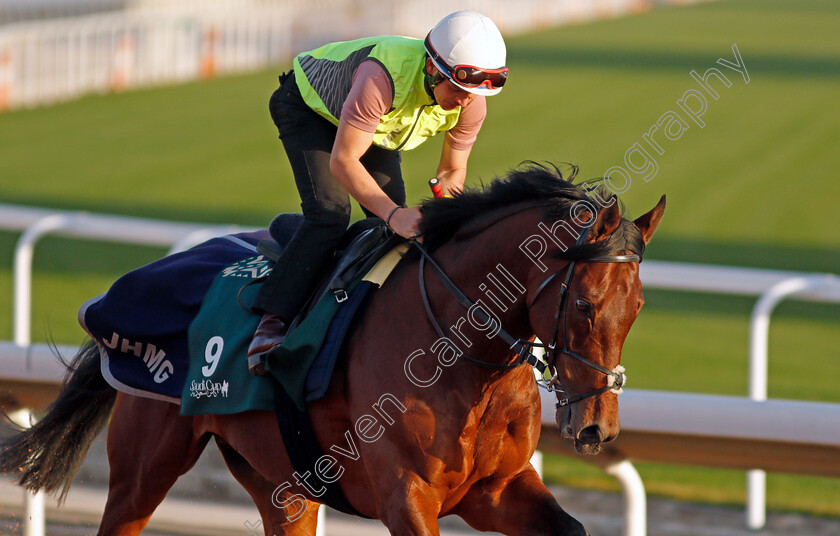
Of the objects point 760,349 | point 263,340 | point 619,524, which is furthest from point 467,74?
point 619,524

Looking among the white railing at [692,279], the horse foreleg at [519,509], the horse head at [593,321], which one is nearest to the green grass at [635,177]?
the white railing at [692,279]

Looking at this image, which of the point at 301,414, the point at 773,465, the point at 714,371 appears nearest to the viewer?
the point at 301,414

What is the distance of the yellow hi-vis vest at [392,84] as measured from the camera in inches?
121

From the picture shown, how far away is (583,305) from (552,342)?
129 mm

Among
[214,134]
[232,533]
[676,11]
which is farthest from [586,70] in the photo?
[232,533]

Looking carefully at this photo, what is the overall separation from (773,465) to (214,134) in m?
13.5

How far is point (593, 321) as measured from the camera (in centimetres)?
263

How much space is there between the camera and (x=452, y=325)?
2957mm

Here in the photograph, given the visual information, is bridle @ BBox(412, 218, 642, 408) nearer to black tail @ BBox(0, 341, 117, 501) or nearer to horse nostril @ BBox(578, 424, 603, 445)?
horse nostril @ BBox(578, 424, 603, 445)

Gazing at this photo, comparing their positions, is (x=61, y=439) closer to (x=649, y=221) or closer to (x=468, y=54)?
(x=468, y=54)

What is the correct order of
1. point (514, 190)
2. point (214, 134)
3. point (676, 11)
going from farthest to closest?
point (676, 11), point (214, 134), point (514, 190)

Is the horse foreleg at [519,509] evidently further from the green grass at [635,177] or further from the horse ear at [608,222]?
the green grass at [635,177]

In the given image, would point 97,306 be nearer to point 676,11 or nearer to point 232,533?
point 232,533

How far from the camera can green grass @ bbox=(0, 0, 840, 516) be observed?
26.0 ft
